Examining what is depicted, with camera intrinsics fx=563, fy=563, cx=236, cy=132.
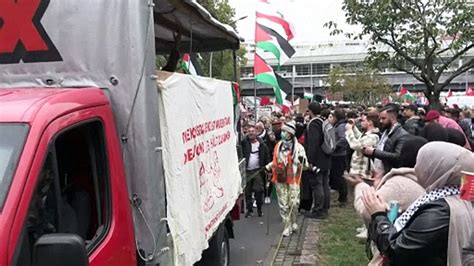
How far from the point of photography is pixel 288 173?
8.20m

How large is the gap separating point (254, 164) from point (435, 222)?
717cm

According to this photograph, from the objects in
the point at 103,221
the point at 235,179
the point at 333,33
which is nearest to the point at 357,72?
the point at 333,33

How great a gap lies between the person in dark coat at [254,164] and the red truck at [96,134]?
18.7 feet

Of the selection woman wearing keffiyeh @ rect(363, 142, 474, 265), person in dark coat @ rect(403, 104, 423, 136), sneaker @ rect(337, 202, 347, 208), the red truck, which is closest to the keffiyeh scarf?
woman wearing keffiyeh @ rect(363, 142, 474, 265)

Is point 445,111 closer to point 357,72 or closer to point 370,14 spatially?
point 370,14

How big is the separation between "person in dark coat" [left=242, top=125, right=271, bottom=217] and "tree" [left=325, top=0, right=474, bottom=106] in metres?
4.94

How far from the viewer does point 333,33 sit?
45.1ft

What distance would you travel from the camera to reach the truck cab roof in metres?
2.57

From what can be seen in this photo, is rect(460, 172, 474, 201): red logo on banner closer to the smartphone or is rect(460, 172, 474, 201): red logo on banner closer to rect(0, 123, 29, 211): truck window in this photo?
the smartphone

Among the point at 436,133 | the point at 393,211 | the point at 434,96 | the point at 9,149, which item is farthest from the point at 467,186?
the point at 434,96

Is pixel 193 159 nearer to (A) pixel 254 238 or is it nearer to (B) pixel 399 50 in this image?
(A) pixel 254 238

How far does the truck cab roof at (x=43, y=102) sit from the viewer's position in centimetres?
257

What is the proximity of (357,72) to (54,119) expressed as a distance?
5223 cm

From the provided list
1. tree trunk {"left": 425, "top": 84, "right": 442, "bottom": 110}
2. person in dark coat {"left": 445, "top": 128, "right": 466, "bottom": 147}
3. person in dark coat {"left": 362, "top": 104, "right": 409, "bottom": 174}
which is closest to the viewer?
person in dark coat {"left": 445, "top": 128, "right": 466, "bottom": 147}
